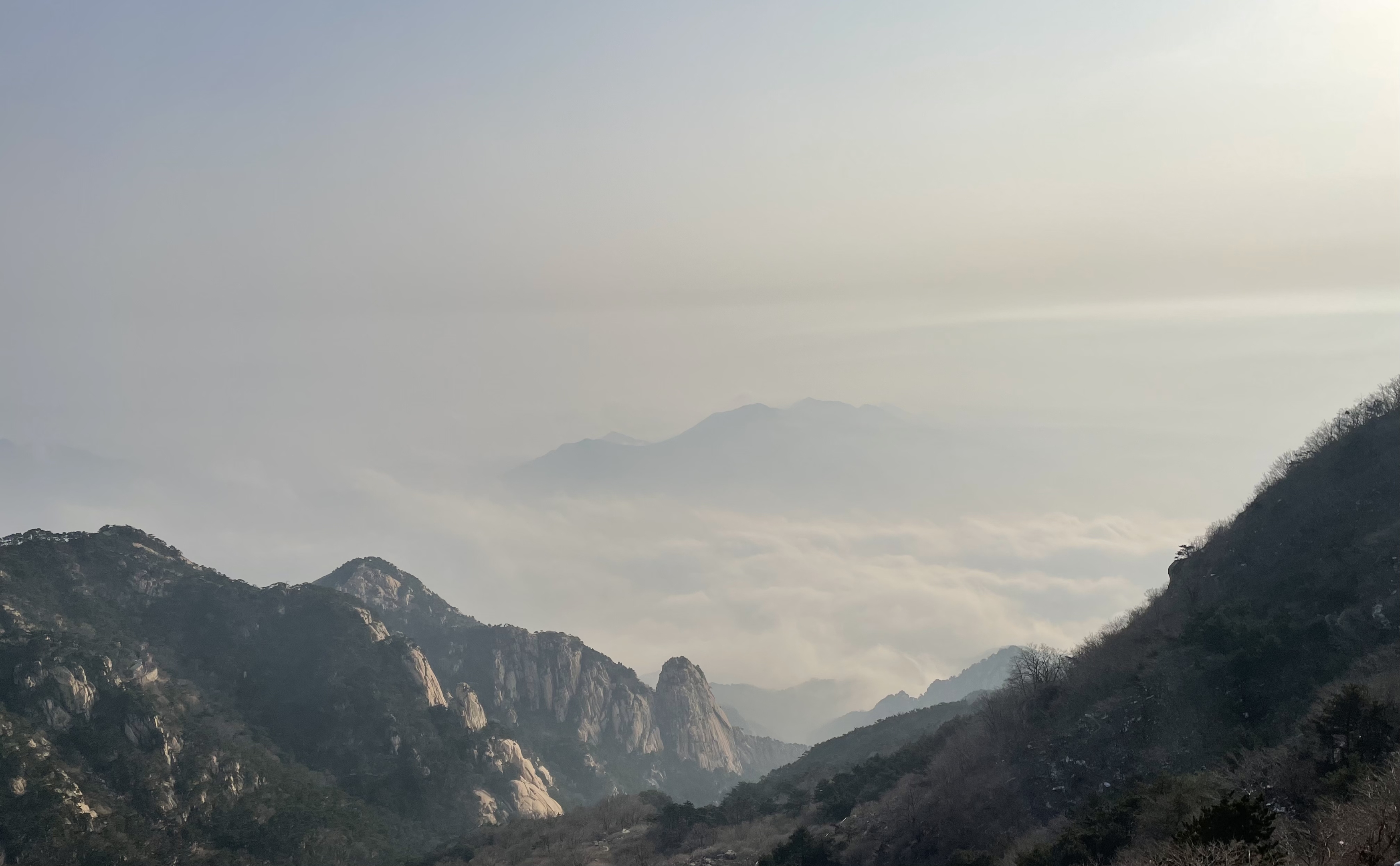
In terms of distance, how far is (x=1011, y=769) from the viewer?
72875 mm

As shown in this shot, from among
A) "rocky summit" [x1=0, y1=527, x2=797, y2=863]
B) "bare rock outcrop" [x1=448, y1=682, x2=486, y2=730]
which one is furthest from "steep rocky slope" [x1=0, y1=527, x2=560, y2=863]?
"bare rock outcrop" [x1=448, y1=682, x2=486, y2=730]

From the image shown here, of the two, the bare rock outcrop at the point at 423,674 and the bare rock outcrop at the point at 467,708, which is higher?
the bare rock outcrop at the point at 423,674

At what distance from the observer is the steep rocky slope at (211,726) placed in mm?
97062

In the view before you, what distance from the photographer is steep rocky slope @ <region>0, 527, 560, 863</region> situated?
318 feet

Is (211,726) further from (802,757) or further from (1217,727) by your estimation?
(1217,727)

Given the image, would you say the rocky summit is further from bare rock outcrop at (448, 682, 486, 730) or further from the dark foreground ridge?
bare rock outcrop at (448, 682, 486, 730)

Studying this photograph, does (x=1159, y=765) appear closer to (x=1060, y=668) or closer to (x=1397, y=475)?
(x=1060, y=668)

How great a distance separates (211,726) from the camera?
127 meters

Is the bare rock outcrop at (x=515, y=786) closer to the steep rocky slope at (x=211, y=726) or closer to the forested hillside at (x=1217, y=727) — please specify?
the steep rocky slope at (x=211, y=726)

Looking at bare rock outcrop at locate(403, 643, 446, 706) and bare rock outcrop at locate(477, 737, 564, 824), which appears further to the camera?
bare rock outcrop at locate(403, 643, 446, 706)

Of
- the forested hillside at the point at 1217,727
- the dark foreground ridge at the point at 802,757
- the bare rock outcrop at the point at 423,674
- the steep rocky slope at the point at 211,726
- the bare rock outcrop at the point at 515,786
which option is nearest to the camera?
the forested hillside at the point at 1217,727

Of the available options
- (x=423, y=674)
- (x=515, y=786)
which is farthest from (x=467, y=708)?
(x=515, y=786)

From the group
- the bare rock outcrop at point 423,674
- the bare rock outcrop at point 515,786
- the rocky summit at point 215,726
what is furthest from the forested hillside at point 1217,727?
the bare rock outcrop at point 423,674

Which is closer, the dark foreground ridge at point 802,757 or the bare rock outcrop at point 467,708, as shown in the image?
the dark foreground ridge at point 802,757
